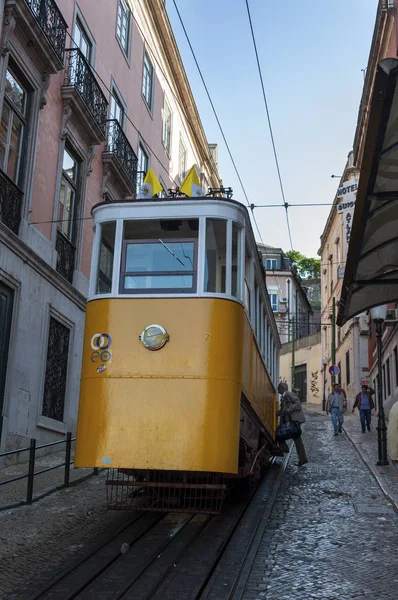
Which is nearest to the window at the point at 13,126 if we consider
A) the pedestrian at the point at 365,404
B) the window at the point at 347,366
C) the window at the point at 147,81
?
the window at the point at 147,81

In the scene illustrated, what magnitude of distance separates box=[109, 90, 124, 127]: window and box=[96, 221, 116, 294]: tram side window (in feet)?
38.6

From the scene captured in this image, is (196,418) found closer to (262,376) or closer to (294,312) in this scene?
(262,376)

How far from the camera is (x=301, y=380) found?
46.0m

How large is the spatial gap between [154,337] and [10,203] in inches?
250

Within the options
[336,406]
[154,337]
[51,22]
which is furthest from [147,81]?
[154,337]

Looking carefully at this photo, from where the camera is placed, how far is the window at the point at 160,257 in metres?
7.42

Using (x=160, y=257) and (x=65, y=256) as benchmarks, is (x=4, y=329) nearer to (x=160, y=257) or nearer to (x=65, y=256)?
(x=65, y=256)

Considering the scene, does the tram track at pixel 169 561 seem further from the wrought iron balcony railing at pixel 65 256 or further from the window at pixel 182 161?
the window at pixel 182 161

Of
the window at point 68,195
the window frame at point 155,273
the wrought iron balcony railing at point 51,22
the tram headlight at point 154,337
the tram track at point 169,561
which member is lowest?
the tram track at point 169,561

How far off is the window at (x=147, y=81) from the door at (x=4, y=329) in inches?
492

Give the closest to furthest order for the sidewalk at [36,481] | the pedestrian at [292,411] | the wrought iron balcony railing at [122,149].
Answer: the sidewalk at [36,481] → the pedestrian at [292,411] → the wrought iron balcony railing at [122,149]

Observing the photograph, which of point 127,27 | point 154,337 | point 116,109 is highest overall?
point 127,27

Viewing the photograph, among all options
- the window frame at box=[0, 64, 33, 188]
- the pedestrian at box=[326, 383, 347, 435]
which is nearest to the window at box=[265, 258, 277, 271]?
the pedestrian at box=[326, 383, 347, 435]

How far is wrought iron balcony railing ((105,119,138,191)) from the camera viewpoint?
1832 centimetres
